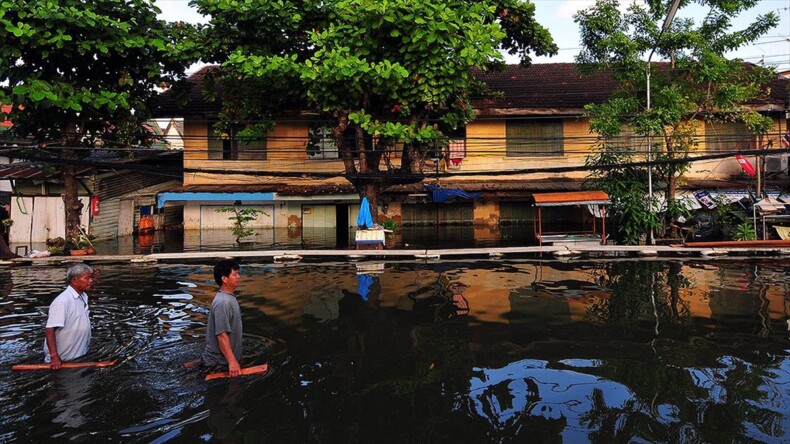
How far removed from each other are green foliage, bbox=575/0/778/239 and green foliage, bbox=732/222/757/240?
209cm

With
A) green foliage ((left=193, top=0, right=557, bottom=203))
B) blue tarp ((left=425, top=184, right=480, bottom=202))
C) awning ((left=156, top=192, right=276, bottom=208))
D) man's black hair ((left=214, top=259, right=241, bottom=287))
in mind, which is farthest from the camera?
awning ((left=156, top=192, right=276, bottom=208))

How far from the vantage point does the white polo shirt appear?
641 centimetres

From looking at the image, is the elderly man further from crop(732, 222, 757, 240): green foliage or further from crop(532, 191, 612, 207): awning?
crop(732, 222, 757, 240): green foliage

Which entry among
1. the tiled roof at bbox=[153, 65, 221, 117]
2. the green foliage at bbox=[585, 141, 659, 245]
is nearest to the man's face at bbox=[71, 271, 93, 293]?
the green foliage at bbox=[585, 141, 659, 245]

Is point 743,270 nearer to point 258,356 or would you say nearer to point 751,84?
point 751,84

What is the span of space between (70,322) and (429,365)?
439 cm

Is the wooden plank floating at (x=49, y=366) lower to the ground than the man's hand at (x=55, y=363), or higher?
lower

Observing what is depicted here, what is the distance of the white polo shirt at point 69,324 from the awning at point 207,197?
17.0 meters

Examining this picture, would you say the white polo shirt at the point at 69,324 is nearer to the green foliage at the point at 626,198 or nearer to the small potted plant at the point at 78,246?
the small potted plant at the point at 78,246

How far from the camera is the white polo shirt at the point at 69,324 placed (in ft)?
21.0

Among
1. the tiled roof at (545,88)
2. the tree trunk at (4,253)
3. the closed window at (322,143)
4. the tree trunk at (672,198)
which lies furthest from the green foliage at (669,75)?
the tree trunk at (4,253)

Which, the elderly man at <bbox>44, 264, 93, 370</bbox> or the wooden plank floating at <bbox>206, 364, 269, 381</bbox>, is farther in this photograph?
the elderly man at <bbox>44, 264, 93, 370</bbox>

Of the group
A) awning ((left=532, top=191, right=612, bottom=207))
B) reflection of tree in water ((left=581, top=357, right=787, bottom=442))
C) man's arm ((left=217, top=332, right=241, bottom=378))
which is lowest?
reflection of tree in water ((left=581, top=357, right=787, bottom=442))

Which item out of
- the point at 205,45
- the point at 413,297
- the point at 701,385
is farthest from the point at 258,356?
the point at 205,45
